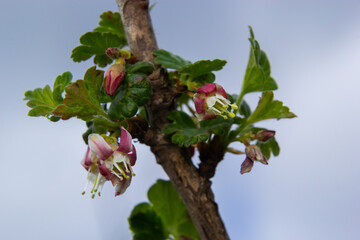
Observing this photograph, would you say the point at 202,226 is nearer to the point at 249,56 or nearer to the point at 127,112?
the point at 127,112

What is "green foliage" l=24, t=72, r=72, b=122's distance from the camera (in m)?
1.03

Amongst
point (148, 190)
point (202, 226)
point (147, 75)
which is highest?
point (147, 75)

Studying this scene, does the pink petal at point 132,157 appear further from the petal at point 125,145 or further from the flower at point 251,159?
the flower at point 251,159

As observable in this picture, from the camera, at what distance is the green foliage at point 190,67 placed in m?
1.01

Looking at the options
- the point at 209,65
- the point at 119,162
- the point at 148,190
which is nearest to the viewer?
the point at 119,162

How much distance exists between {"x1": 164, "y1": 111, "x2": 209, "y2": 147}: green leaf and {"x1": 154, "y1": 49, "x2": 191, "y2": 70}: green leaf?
12cm

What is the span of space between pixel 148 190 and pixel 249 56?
24.6 inches

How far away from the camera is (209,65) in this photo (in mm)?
1019

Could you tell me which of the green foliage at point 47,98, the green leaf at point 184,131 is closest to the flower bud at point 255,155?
the green leaf at point 184,131

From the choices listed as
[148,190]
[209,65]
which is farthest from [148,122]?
[148,190]

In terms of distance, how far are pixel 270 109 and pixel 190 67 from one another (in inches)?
10.0

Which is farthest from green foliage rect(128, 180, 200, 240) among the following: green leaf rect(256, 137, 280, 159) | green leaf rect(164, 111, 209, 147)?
green leaf rect(164, 111, 209, 147)

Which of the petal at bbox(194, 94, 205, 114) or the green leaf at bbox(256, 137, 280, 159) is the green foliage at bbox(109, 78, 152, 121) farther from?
the green leaf at bbox(256, 137, 280, 159)

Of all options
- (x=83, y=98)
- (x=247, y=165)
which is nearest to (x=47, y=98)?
(x=83, y=98)
